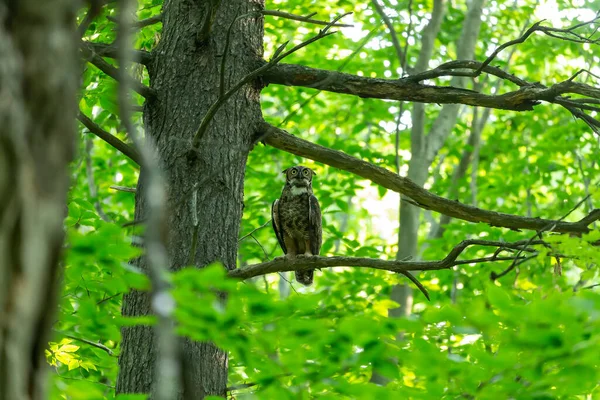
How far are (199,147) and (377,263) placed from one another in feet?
3.48

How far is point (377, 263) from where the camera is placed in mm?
3268

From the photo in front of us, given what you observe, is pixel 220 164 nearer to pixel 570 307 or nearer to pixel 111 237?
pixel 111 237

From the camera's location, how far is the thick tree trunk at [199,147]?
324 centimetres

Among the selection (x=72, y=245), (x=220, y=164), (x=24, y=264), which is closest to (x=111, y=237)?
(x=72, y=245)

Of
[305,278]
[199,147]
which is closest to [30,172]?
[199,147]

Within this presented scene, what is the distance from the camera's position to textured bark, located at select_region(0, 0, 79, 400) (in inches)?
41.6

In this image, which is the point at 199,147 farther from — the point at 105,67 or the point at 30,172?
the point at 30,172

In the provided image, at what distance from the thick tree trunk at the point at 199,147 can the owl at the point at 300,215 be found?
7.01 feet

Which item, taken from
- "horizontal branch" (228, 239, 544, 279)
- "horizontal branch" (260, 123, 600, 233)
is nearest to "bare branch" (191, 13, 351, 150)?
"horizontal branch" (260, 123, 600, 233)

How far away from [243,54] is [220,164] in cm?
70

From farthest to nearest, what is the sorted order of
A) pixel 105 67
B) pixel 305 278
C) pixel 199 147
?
1. pixel 305 278
2. pixel 199 147
3. pixel 105 67

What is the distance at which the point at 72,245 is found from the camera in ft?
7.07

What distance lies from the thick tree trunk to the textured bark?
1994 millimetres

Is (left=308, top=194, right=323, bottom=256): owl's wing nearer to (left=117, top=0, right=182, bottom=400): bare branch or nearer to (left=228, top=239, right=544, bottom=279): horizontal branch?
(left=228, top=239, right=544, bottom=279): horizontal branch
